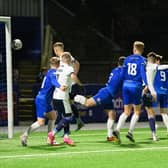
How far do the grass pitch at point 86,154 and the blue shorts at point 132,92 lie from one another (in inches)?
37.9

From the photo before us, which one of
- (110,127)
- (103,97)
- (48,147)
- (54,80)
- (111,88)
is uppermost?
(54,80)

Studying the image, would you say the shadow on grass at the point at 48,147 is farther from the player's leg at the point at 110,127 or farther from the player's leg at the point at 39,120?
the player's leg at the point at 110,127

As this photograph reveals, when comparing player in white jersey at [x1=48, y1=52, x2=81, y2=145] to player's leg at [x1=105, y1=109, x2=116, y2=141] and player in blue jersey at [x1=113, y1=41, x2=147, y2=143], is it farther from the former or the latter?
player's leg at [x1=105, y1=109, x2=116, y2=141]

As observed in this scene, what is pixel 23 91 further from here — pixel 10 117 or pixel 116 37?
pixel 116 37

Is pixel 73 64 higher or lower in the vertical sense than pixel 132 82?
higher

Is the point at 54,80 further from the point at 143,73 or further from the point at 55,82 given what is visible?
the point at 143,73

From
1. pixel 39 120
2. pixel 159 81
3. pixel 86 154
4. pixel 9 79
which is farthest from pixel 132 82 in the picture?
pixel 9 79

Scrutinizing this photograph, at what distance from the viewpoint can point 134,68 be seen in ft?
55.1

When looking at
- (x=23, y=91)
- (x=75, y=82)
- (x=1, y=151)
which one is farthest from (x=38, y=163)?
(x=23, y=91)

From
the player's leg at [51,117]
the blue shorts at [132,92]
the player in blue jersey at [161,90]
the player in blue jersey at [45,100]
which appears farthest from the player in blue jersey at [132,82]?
the player in blue jersey at [161,90]

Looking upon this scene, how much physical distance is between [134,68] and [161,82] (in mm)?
2525

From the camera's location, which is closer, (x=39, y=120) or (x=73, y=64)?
(x=39, y=120)

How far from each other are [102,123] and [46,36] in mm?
8500

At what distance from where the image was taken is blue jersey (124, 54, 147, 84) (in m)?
16.7
